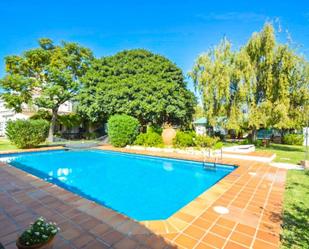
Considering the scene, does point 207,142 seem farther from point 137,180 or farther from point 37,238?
point 37,238

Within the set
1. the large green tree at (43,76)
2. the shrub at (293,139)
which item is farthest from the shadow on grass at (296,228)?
the shrub at (293,139)

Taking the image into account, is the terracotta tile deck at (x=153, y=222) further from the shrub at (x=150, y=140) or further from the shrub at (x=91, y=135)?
the shrub at (x=91, y=135)

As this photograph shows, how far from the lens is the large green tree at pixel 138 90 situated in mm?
16953

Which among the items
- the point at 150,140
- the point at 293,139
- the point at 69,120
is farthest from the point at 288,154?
the point at 69,120

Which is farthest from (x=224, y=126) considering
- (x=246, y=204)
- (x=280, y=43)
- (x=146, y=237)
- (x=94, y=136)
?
(x=94, y=136)

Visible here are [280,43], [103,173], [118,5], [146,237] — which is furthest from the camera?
[280,43]

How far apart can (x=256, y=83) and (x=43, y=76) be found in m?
19.5

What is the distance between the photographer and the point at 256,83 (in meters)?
14.9

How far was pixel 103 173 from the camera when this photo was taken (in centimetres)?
932

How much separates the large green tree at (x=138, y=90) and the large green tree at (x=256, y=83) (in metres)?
2.86

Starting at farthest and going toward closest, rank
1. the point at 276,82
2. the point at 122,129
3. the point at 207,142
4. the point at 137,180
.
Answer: the point at 122,129 < the point at 276,82 < the point at 207,142 < the point at 137,180

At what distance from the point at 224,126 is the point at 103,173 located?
35.6ft

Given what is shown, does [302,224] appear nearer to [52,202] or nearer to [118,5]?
[52,202]

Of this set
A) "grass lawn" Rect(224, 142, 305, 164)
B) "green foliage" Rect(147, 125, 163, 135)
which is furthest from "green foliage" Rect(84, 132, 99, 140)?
"grass lawn" Rect(224, 142, 305, 164)
